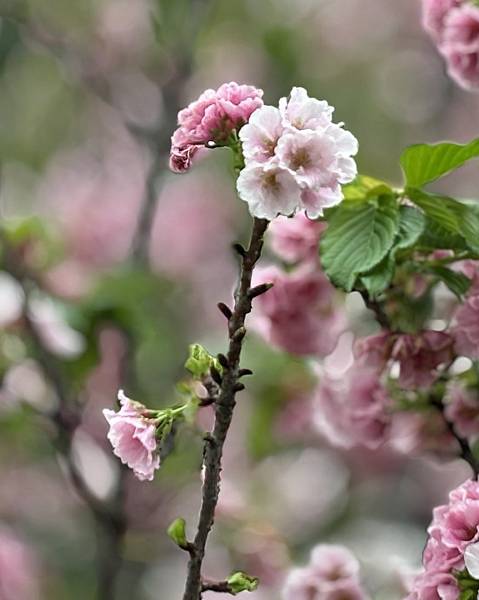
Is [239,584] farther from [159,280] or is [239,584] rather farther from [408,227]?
[159,280]

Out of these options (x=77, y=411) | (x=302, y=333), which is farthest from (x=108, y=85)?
(x=302, y=333)

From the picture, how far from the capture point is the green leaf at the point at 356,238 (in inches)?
27.9

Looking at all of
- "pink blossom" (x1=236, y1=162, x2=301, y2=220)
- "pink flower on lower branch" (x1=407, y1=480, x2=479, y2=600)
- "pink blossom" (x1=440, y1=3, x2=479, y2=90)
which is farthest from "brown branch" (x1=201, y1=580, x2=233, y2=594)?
"pink blossom" (x1=440, y1=3, x2=479, y2=90)

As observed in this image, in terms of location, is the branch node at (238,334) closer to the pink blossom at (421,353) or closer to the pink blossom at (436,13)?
the pink blossom at (421,353)

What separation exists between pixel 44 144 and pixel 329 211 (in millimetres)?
1389

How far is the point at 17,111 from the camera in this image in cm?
202

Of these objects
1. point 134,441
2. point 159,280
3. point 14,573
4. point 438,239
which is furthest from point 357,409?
point 14,573

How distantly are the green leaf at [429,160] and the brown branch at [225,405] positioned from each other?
0.17m

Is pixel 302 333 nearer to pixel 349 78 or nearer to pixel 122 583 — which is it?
pixel 122 583

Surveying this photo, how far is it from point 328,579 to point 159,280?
1.60 feet

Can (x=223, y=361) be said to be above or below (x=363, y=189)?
below

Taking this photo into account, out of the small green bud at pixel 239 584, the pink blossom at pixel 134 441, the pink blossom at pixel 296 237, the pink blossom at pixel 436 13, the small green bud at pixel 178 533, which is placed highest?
the pink blossom at pixel 436 13

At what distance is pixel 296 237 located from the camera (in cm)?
84

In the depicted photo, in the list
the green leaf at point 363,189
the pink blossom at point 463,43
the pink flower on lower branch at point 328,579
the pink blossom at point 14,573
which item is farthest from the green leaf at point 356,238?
the pink blossom at point 14,573
